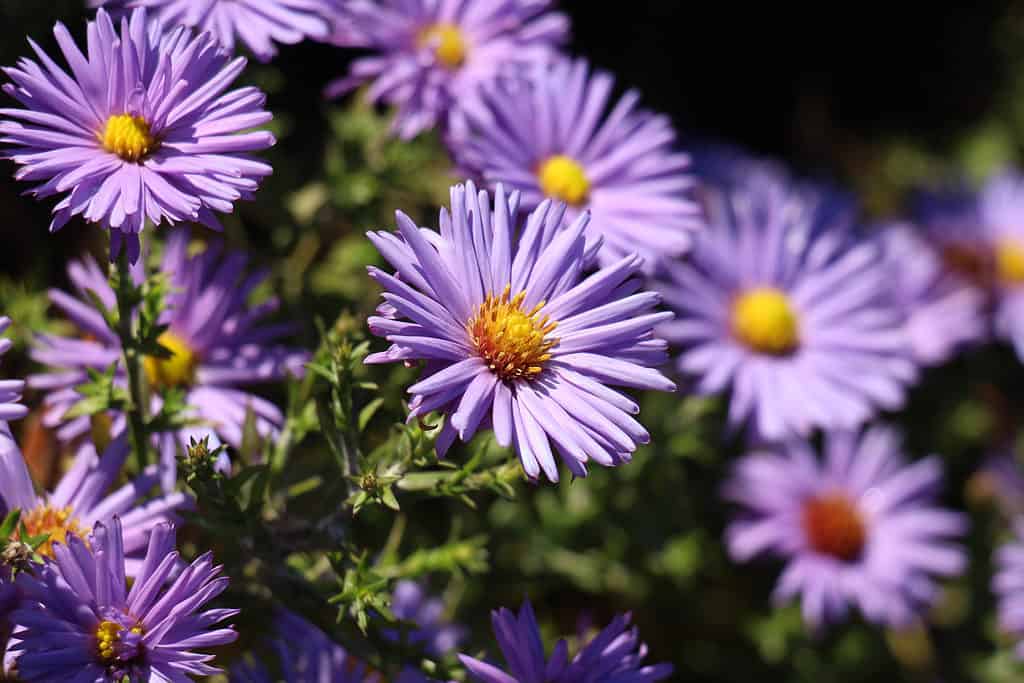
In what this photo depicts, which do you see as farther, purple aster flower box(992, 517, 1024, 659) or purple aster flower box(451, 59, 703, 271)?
purple aster flower box(992, 517, 1024, 659)

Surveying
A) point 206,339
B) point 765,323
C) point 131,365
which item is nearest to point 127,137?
point 131,365

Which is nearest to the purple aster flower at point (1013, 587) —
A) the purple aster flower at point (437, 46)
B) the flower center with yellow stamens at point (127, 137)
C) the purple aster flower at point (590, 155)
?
the purple aster flower at point (590, 155)

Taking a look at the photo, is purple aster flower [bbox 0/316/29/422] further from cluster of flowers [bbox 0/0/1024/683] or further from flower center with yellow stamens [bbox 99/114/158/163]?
flower center with yellow stamens [bbox 99/114/158/163]

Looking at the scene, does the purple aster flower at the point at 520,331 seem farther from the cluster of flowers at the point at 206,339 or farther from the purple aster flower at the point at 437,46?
the purple aster flower at the point at 437,46

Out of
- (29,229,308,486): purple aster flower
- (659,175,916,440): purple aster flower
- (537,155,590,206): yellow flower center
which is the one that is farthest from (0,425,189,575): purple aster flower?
(659,175,916,440): purple aster flower

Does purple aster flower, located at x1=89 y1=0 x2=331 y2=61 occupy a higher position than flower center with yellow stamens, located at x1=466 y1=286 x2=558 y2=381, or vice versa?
purple aster flower, located at x1=89 y1=0 x2=331 y2=61

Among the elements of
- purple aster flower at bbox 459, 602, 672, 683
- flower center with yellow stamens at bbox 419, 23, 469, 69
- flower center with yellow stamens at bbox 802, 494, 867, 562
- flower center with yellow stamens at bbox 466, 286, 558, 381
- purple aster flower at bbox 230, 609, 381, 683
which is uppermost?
flower center with yellow stamens at bbox 419, 23, 469, 69

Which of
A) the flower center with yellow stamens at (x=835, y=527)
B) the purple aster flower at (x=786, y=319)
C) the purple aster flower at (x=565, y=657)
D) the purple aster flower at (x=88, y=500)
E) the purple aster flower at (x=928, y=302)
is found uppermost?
the purple aster flower at (x=928, y=302)
